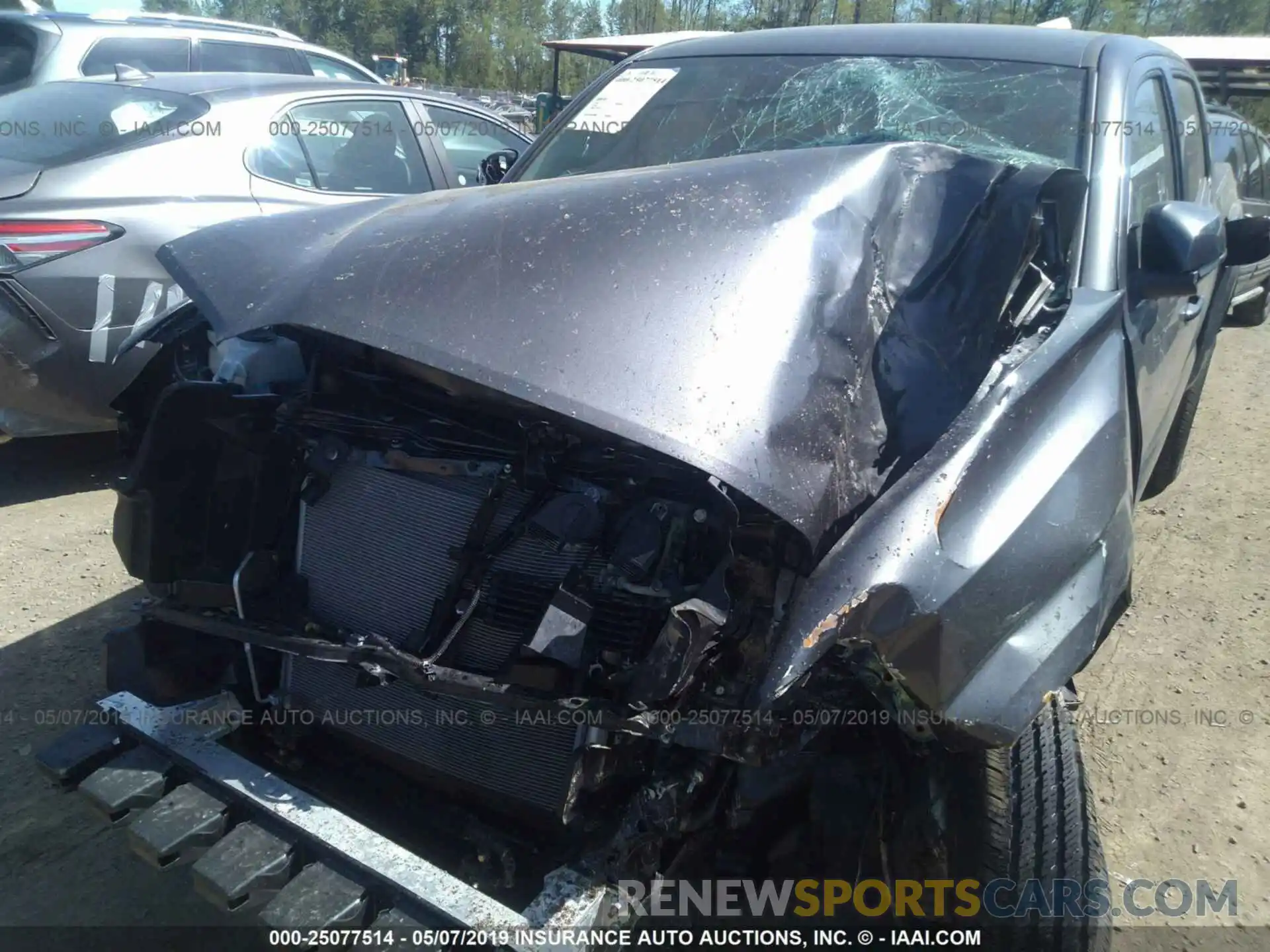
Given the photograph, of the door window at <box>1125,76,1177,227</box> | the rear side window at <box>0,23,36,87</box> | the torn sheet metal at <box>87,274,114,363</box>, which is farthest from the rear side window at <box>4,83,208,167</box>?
the door window at <box>1125,76,1177,227</box>

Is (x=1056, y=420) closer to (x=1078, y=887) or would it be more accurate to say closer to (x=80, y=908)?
(x=1078, y=887)

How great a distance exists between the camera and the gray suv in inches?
266

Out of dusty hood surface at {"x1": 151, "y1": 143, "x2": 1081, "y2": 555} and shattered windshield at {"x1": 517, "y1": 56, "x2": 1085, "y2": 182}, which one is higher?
shattered windshield at {"x1": 517, "y1": 56, "x2": 1085, "y2": 182}

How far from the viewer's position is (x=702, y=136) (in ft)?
10.2

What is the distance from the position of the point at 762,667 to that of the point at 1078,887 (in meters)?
0.80

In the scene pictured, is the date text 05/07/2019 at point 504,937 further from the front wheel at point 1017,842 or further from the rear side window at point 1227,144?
the rear side window at point 1227,144

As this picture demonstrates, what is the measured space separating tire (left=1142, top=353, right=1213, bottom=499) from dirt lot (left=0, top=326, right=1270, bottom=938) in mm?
142

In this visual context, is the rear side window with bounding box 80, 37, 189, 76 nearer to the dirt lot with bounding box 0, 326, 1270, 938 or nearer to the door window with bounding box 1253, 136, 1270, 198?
the dirt lot with bounding box 0, 326, 1270, 938

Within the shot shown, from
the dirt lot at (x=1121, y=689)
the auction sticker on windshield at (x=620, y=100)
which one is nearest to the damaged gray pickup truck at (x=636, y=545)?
the dirt lot at (x=1121, y=689)

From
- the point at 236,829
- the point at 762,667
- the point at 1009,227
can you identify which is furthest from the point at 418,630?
the point at 1009,227

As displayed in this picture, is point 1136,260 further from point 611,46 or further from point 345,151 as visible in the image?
point 611,46

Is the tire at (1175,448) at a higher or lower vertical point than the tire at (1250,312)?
lower

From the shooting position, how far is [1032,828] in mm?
1962

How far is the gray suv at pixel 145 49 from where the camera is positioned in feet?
22.1
